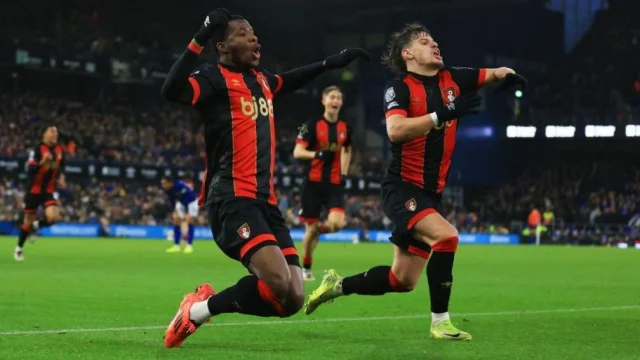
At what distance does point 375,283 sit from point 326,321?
859 millimetres

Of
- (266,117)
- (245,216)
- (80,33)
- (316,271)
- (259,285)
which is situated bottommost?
(316,271)

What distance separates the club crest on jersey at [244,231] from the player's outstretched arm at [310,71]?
1294 mm

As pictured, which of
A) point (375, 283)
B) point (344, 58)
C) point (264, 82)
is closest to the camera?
point (264, 82)

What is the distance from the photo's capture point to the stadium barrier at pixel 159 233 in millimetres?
40000

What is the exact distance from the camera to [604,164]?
54.3 meters

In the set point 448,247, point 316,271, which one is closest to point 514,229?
point 316,271

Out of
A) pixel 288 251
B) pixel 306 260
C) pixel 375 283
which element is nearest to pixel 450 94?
pixel 375 283

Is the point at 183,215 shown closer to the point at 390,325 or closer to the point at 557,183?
the point at 390,325

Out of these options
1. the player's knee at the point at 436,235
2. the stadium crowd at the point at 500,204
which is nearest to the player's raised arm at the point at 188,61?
the player's knee at the point at 436,235

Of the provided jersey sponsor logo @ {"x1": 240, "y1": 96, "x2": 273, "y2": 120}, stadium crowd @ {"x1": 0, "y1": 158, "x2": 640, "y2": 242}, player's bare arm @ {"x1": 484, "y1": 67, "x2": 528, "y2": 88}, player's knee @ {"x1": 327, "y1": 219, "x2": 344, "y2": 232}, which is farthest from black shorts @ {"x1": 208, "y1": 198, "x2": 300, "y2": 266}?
stadium crowd @ {"x1": 0, "y1": 158, "x2": 640, "y2": 242}

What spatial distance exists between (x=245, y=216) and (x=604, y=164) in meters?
50.3

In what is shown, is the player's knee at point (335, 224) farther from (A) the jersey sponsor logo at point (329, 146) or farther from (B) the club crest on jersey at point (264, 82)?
(B) the club crest on jersey at point (264, 82)

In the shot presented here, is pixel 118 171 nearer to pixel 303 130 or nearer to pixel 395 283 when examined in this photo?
pixel 303 130

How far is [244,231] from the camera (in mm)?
6578
